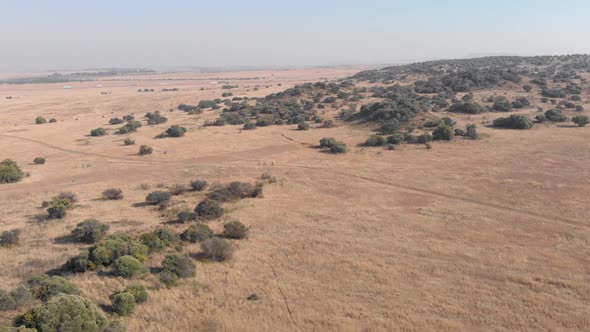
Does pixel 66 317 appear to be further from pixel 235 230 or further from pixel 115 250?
pixel 235 230

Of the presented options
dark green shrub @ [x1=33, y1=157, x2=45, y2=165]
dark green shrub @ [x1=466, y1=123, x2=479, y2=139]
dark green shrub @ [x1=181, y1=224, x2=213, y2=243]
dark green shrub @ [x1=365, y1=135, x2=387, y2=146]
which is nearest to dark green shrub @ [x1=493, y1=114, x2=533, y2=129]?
dark green shrub @ [x1=466, y1=123, x2=479, y2=139]

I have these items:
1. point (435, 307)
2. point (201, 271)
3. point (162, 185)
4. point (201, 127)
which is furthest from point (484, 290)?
point (201, 127)

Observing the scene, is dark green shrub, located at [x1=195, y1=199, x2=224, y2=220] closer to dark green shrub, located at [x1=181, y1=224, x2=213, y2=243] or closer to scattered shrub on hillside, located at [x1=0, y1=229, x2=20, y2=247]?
dark green shrub, located at [x1=181, y1=224, x2=213, y2=243]

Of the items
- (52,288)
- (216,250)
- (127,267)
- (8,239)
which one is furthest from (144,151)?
(52,288)

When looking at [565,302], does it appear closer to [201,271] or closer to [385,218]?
[385,218]

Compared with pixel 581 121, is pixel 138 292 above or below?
below
